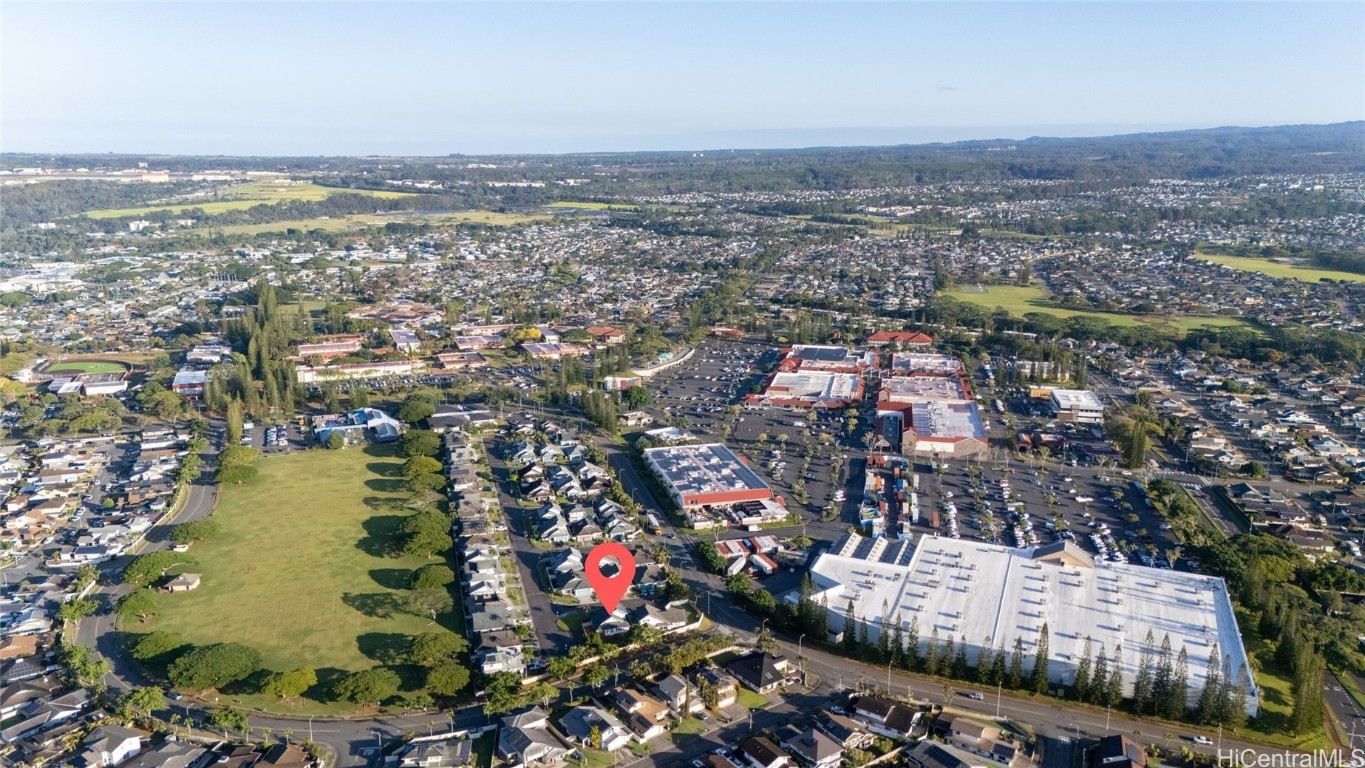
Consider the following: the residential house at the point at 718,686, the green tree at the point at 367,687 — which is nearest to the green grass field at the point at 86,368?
the green tree at the point at 367,687

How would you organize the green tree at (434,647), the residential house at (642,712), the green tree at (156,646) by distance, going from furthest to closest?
the green tree at (156,646) → the green tree at (434,647) → the residential house at (642,712)

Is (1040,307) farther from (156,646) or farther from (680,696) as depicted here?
(156,646)

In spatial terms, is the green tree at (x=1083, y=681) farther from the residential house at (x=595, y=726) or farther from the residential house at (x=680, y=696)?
the residential house at (x=595, y=726)

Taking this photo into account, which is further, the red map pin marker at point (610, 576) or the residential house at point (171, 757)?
the red map pin marker at point (610, 576)

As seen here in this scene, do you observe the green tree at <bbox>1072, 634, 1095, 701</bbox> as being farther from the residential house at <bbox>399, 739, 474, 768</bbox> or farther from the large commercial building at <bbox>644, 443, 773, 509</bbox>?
the residential house at <bbox>399, 739, 474, 768</bbox>

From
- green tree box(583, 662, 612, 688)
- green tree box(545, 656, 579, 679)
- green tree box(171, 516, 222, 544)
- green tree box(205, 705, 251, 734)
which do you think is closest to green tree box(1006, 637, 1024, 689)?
green tree box(583, 662, 612, 688)

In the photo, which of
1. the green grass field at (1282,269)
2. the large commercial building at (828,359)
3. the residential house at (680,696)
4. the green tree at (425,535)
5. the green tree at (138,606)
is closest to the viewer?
the residential house at (680,696)

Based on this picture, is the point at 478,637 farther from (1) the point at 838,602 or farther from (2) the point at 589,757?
(1) the point at 838,602

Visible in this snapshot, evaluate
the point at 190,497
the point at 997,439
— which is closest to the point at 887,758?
the point at 997,439
